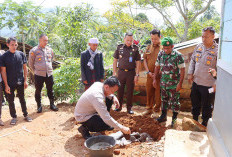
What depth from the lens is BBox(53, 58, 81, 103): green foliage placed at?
580 centimetres

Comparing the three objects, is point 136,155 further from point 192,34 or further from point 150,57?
point 192,34

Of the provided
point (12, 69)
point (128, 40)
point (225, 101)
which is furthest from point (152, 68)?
point (12, 69)

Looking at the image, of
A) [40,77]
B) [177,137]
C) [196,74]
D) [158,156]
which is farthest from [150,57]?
[40,77]

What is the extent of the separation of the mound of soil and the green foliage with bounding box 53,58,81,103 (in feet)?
6.32

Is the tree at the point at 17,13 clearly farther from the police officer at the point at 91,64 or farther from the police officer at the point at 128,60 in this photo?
the police officer at the point at 128,60

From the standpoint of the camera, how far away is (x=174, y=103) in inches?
153

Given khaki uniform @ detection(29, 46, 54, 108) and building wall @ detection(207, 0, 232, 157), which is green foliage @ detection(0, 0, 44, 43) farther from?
building wall @ detection(207, 0, 232, 157)

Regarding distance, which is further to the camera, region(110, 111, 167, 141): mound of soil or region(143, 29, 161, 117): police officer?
region(143, 29, 161, 117): police officer

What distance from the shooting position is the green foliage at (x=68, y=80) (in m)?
5.80

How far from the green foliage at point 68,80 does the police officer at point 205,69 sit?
132 inches

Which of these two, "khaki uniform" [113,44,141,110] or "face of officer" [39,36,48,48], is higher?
"face of officer" [39,36,48,48]

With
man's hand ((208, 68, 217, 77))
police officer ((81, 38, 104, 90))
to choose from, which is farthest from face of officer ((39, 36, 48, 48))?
man's hand ((208, 68, 217, 77))

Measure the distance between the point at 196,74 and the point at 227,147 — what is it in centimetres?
197

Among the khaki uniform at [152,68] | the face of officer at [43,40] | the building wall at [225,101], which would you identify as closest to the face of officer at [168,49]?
the khaki uniform at [152,68]
